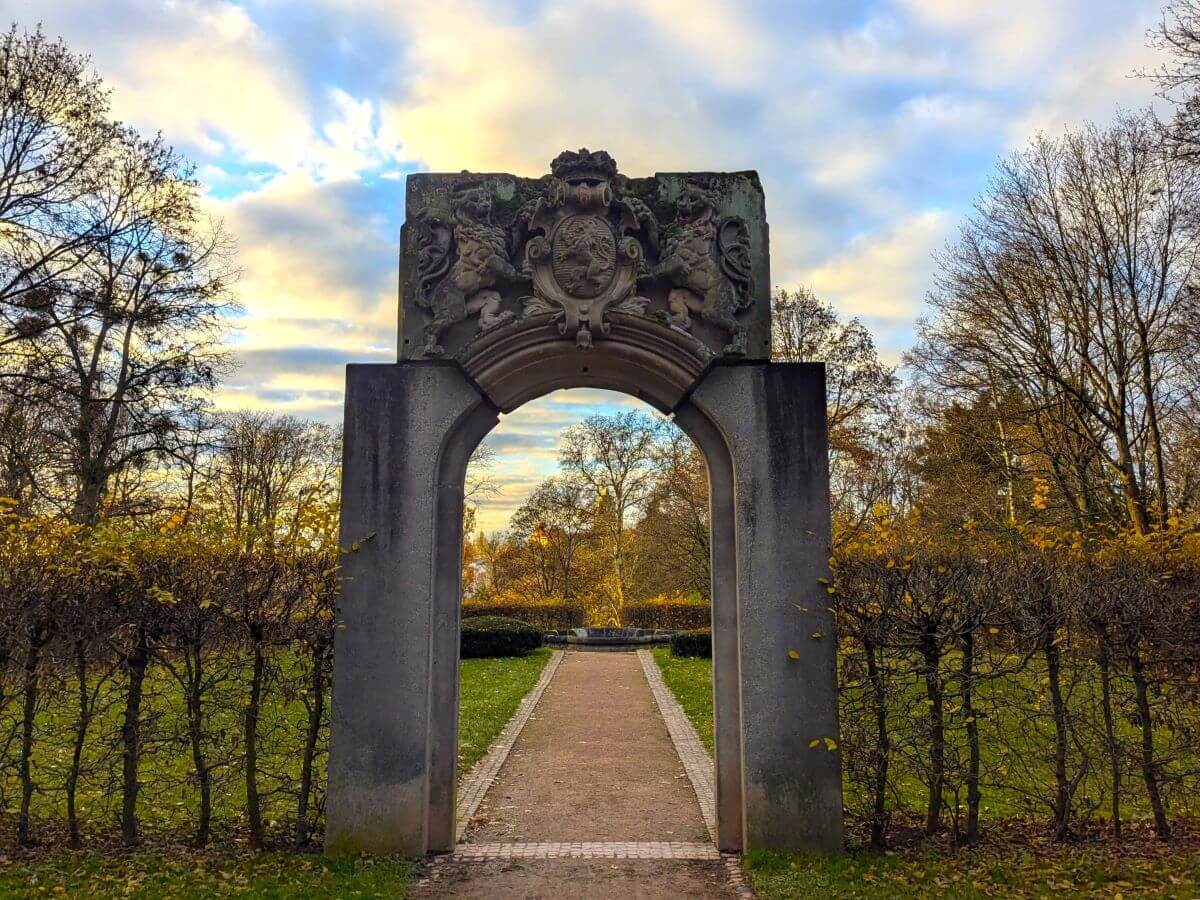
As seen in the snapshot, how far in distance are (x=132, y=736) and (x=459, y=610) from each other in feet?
8.46

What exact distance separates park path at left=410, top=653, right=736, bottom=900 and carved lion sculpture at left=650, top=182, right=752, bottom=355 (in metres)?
3.98

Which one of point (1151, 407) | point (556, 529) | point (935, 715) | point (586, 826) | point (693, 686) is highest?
point (1151, 407)

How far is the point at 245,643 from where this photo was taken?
5.66 metres

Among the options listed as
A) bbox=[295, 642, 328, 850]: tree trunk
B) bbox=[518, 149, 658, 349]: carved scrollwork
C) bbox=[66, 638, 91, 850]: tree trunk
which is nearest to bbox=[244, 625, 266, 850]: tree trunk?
bbox=[295, 642, 328, 850]: tree trunk

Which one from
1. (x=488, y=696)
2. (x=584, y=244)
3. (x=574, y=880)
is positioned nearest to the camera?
(x=574, y=880)

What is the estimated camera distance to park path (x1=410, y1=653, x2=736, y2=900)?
5.15m

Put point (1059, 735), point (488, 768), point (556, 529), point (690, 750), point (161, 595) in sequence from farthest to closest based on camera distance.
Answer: point (556, 529), point (690, 750), point (488, 768), point (1059, 735), point (161, 595)

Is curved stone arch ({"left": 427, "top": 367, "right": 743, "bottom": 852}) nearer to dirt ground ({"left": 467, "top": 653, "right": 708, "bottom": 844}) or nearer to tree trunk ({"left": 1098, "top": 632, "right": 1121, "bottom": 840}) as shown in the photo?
dirt ground ({"left": 467, "top": 653, "right": 708, "bottom": 844})

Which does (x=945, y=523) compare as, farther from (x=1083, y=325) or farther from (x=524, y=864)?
(x=524, y=864)

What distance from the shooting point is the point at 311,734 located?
5.69 m

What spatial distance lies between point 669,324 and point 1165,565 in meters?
4.50

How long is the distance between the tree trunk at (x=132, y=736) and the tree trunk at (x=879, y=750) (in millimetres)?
5490

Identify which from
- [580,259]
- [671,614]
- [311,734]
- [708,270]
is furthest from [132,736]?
[671,614]

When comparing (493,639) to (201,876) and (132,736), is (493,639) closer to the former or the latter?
(132,736)
